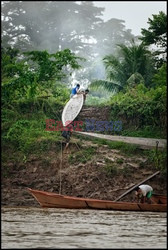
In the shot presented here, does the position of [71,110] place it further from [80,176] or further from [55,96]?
[55,96]

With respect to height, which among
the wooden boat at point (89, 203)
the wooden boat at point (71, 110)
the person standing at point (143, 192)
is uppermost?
the wooden boat at point (71, 110)

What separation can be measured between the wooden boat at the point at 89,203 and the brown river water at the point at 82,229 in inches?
8.1

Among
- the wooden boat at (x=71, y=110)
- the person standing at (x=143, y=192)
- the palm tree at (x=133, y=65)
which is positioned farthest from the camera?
the palm tree at (x=133, y=65)

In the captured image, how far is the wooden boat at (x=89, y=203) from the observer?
14.4 meters

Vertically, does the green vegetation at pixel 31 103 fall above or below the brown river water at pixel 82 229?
above

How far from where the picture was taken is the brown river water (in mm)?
7812

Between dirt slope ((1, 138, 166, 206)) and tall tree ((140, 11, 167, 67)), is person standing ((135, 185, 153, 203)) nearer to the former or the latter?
dirt slope ((1, 138, 166, 206))

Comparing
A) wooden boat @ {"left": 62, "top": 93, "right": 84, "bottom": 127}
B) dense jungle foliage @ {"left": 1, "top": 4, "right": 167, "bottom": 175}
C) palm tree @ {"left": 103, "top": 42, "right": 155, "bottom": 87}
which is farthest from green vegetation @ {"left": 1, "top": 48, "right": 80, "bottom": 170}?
palm tree @ {"left": 103, "top": 42, "right": 155, "bottom": 87}

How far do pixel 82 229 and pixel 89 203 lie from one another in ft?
15.2

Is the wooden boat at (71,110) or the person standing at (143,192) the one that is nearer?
the person standing at (143,192)

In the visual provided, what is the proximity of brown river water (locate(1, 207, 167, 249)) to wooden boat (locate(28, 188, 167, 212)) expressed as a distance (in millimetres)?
206

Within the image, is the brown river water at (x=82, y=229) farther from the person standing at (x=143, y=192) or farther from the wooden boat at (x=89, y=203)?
the person standing at (x=143, y=192)

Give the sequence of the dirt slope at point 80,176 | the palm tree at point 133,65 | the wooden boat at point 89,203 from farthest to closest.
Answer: the palm tree at point 133,65, the dirt slope at point 80,176, the wooden boat at point 89,203

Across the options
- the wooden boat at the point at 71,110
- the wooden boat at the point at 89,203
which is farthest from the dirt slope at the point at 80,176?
the wooden boat at the point at 89,203
